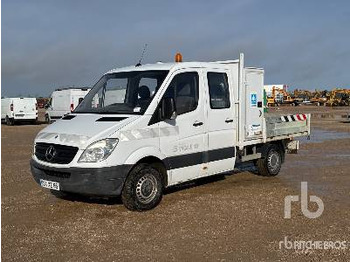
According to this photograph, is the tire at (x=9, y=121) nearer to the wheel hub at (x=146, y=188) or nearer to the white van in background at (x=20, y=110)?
the white van in background at (x=20, y=110)

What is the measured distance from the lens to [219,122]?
823cm

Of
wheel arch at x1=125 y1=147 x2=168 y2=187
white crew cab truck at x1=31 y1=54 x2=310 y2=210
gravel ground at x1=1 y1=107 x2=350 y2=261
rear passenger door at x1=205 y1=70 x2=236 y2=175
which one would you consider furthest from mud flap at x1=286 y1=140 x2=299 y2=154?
wheel arch at x1=125 y1=147 x2=168 y2=187

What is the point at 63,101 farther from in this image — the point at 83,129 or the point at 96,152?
the point at 96,152

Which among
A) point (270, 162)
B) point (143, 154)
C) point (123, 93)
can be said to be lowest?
point (270, 162)

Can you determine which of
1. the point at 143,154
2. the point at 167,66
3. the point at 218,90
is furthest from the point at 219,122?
the point at 143,154

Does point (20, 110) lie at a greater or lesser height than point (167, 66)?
lesser

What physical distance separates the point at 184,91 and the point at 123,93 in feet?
3.55

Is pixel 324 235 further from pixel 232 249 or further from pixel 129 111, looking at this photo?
pixel 129 111

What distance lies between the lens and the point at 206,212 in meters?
6.89

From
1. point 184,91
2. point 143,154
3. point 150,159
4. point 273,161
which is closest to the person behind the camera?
point 143,154

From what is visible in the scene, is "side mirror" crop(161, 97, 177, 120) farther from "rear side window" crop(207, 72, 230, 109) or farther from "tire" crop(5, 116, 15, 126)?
"tire" crop(5, 116, 15, 126)

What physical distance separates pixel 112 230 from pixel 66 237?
0.63 m

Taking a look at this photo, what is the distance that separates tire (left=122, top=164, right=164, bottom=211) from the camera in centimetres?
677

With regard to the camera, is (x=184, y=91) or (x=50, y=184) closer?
(x=50, y=184)
